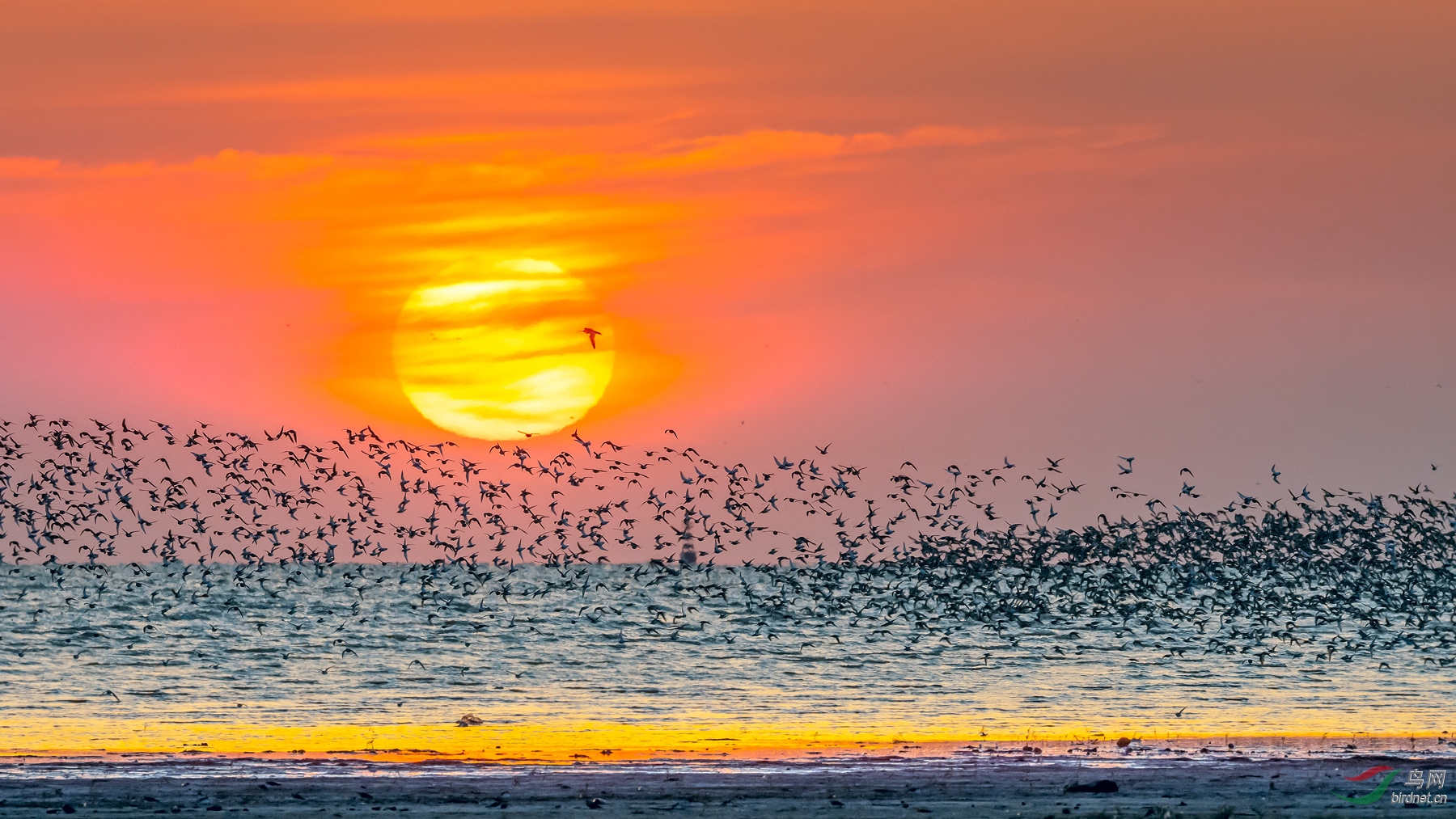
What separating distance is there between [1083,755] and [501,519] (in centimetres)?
1918

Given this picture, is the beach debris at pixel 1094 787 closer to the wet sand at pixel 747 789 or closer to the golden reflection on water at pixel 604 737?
the wet sand at pixel 747 789

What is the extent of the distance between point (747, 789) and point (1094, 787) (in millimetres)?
4866

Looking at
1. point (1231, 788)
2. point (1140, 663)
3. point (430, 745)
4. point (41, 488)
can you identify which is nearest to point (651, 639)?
point (1140, 663)

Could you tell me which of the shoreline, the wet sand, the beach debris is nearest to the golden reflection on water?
the shoreline

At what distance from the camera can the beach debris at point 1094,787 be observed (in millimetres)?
24906

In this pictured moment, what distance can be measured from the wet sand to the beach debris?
0.17 m

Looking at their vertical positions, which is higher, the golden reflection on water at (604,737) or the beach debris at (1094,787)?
the golden reflection on water at (604,737)

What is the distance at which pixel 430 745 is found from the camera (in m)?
32.6

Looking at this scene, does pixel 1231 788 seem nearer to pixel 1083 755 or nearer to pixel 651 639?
pixel 1083 755

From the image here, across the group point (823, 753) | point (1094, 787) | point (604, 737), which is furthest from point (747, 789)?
point (604, 737)

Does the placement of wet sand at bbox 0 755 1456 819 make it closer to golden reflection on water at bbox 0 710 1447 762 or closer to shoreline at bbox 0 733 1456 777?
shoreline at bbox 0 733 1456 777

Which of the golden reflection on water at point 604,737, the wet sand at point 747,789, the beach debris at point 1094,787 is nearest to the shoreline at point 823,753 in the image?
the golden reflection on water at point 604,737

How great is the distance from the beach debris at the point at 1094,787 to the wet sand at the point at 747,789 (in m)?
0.17

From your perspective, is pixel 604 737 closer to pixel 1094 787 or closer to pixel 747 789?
pixel 747 789
